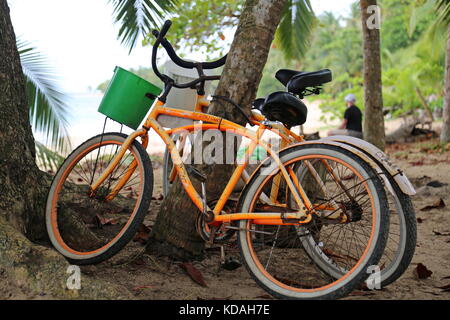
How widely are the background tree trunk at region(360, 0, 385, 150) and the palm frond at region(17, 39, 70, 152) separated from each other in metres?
4.98

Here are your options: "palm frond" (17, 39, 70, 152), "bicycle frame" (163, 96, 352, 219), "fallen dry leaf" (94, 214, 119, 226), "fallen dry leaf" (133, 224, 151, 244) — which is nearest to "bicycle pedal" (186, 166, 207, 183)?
"bicycle frame" (163, 96, 352, 219)

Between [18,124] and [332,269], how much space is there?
2.05 metres

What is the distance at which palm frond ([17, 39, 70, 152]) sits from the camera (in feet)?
21.8

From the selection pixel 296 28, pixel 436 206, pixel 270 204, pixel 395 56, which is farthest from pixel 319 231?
pixel 395 56

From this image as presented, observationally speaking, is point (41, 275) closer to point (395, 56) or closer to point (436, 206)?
point (436, 206)

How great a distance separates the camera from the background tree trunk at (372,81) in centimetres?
848

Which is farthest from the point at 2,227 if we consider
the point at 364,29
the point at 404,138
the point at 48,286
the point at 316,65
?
the point at 316,65

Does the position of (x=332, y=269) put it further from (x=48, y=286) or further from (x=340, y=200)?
(x=48, y=286)

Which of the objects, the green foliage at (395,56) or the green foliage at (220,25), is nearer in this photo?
the green foliage at (220,25)

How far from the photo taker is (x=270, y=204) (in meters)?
2.78

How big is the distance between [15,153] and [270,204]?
1529 mm

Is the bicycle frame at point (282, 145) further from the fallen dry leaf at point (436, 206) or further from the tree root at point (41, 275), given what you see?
the fallen dry leaf at point (436, 206)

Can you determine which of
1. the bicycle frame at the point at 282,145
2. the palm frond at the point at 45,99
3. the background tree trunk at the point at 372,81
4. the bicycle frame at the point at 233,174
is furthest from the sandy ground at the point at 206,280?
the background tree trunk at the point at 372,81

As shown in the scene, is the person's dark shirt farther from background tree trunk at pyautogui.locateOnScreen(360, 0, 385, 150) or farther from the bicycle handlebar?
the bicycle handlebar
